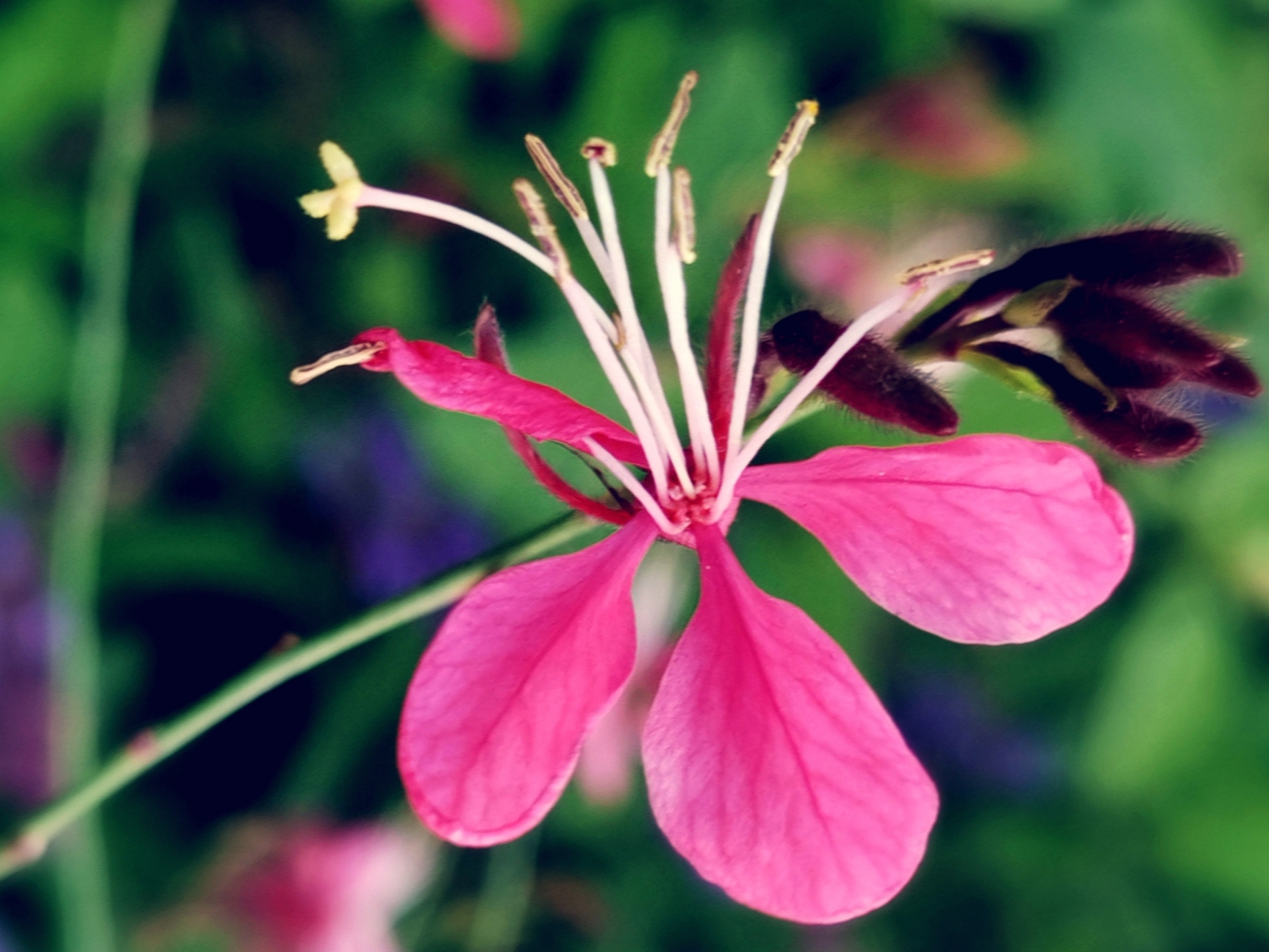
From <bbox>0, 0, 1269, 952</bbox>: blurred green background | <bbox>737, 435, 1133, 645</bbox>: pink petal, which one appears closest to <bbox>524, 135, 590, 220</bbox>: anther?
<bbox>737, 435, 1133, 645</bbox>: pink petal

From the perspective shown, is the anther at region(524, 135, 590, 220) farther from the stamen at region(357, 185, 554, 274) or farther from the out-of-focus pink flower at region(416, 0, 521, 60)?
the out-of-focus pink flower at region(416, 0, 521, 60)

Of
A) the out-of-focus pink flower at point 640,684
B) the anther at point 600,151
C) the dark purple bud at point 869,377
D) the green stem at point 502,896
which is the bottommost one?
the green stem at point 502,896

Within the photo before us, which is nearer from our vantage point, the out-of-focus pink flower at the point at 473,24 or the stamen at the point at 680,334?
the stamen at the point at 680,334

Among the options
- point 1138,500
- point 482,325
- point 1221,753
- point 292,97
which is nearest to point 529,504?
point 482,325

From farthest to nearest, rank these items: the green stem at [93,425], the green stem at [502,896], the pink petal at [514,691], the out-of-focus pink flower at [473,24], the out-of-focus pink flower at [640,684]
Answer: the green stem at [502,896] → the out-of-focus pink flower at [640,684] → the green stem at [93,425] → the out-of-focus pink flower at [473,24] → the pink petal at [514,691]

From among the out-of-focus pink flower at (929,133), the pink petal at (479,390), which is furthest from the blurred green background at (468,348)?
the pink petal at (479,390)

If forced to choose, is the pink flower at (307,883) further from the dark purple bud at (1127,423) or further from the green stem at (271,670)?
the dark purple bud at (1127,423)
